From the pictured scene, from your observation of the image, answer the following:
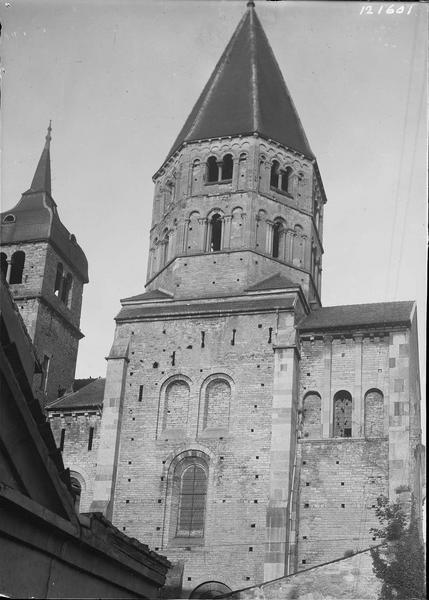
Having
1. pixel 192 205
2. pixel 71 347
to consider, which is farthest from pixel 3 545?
pixel 71 347

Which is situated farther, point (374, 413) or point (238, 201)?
point (238, 201)

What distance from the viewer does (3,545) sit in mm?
10320

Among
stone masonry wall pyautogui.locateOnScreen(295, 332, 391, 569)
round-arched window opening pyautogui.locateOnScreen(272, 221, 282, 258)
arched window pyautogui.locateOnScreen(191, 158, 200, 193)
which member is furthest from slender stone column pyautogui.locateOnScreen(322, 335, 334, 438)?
arched window pyautogui.locateOnScreen(191, 158, 200, 193)

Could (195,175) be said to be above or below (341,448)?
above

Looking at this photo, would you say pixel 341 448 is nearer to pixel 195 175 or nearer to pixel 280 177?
pixel 280 177

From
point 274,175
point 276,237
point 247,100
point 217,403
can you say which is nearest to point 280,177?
point 274,175

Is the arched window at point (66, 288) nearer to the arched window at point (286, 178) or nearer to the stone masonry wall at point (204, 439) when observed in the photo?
the stone masonry wall at point (204, 439)

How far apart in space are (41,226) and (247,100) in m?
11.4

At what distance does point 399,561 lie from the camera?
25312 millimetres

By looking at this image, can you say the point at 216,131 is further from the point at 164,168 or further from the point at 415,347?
the point at 415,347

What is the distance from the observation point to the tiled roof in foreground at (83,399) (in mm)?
34656

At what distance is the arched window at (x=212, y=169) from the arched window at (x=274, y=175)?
2.22 metres

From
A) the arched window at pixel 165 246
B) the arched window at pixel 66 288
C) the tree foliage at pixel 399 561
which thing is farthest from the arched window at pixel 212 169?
the tree foliage at pixel 399 561

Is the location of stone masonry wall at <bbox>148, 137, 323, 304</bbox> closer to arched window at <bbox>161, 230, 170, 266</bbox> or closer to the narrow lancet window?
arched window at <bbox>161, 230, 170, 266</bbox>
